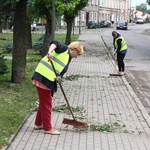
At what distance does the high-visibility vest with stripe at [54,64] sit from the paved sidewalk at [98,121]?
1004 millimetres

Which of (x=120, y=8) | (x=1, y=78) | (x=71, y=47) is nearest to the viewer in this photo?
(x=71, y=47)

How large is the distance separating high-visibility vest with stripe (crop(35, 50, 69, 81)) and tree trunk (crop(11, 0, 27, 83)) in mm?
5169

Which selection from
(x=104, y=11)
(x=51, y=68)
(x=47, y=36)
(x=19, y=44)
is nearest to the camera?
(x=51, y=68)

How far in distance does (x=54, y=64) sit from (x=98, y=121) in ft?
6.07

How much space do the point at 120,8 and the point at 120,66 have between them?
323ft

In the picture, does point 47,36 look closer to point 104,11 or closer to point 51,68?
point 51,68

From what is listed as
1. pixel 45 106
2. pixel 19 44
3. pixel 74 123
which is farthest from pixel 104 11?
pixel 45 106

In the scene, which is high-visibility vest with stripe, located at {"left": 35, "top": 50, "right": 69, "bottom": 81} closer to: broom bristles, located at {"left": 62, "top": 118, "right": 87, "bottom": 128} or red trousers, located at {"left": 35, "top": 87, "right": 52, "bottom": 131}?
red trousers, located at {"left": 35, "top": 87, "right": 52, "bottom": 131}

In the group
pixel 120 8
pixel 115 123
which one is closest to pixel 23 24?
pixel 115 123

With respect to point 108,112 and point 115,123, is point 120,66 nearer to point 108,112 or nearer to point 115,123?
point 108,112

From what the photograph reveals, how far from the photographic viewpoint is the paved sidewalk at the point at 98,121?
266 inches

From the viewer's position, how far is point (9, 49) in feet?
81.6

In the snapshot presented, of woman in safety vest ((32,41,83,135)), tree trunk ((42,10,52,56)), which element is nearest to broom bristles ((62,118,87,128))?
woman in safety vest ((32,41,83,135))

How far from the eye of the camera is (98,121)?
8430mm
